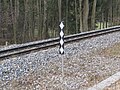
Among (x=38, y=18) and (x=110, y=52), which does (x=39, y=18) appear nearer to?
(x=38, y=18)

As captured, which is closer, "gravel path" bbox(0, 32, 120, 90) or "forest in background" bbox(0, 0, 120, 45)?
"gravel path" bbox(0, 32, 120, 90)

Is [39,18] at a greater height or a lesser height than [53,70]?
greater

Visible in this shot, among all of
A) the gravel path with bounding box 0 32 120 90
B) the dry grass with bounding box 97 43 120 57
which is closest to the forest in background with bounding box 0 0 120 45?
the dry grass with bounding box 97 43 120 57

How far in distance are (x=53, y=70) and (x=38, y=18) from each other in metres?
25.9

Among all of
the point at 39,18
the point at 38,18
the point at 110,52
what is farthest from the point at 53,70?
the point at 39,18

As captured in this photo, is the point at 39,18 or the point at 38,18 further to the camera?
the point at 39,18

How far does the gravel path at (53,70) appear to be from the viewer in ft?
24.3

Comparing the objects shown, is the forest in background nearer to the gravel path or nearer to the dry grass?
the dry grass

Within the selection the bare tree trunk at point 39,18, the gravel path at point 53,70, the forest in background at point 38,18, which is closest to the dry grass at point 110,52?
the gravel path at point 53,70

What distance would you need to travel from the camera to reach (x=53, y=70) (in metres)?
8.84

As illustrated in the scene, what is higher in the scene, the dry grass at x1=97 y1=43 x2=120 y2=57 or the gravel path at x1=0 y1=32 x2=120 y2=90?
the gravel path at x1=0 y1=32 x2=120 y2=90

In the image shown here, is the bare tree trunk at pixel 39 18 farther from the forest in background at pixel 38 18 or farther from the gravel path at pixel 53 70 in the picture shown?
the gravel path at pixel 53 70

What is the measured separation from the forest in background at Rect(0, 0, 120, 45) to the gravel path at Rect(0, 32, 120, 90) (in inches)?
733

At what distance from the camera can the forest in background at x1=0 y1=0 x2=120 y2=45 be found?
31.4 meters
